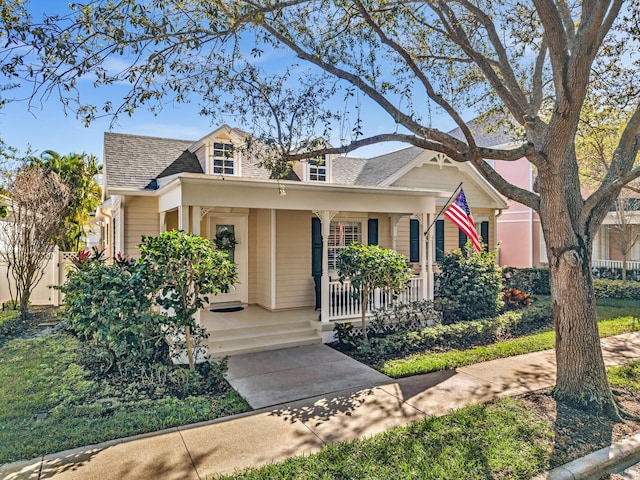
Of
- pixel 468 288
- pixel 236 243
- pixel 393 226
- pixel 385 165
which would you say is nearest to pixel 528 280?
pixel 468 288

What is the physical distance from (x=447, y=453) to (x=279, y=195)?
5827mm

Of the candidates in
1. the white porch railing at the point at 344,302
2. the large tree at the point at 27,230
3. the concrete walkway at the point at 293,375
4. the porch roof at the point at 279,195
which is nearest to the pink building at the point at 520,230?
the porch roof at the point at 279,195

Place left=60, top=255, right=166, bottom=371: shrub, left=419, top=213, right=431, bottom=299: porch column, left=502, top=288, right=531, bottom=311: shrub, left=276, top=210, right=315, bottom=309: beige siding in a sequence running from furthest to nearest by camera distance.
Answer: left=502, top=288, right=531, bottom=311: shrub, left=276, top=210, right=315, bottom=309: beige siding, left=419, top=213, right=431, bottom=299: porch column, left=60, top=255, right=166, bottom=371: shrub

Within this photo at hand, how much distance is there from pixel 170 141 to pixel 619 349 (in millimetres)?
13208

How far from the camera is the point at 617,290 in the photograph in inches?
575

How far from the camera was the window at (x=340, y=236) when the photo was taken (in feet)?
38.3

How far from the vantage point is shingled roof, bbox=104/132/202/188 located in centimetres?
1050

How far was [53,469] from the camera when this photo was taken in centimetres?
391

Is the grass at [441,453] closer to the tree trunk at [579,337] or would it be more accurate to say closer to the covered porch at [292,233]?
the tree trunk at [579,337]

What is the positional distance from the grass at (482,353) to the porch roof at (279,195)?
12.1 ft

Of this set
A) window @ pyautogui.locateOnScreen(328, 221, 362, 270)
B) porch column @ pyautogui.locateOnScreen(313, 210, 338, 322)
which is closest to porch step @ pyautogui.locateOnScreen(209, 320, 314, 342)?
porch column @ pyautogui.locateOnScreen(313, 210, 338, 322)

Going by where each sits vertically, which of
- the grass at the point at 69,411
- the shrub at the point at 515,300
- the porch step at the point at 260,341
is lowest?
the grass at the point at 69,411

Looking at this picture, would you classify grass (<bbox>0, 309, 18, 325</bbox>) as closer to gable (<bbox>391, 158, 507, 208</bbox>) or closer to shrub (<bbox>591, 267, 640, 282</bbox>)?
gable (<bbox>391, 158, 507, 208</bbox>)

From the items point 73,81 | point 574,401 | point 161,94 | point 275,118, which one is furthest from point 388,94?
point 574,401
